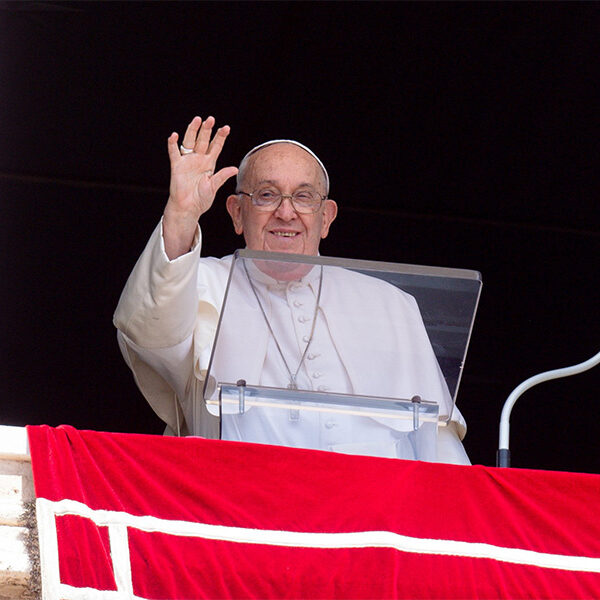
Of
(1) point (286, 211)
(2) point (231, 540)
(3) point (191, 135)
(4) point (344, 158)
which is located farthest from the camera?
(4) point (344, 158)

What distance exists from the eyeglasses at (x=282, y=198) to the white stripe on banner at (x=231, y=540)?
1392 millimetres

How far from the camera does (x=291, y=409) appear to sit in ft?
11.6

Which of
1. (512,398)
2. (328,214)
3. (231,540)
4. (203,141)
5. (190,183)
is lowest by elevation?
(231,540)

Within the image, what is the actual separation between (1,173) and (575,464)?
9.22 ft

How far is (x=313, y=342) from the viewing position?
12.4ft

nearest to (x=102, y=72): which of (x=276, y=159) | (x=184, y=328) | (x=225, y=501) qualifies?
(x=276, y=159)

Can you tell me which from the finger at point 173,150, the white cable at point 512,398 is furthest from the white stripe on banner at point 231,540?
the finger at point 173,150

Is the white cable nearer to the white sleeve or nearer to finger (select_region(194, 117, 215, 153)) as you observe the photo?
the white sleeve

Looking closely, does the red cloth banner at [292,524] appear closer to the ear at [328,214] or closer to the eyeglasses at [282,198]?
the eyeglasses at [282,198]

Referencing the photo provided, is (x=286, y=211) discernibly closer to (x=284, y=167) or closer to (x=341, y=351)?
(x=284, y=167)

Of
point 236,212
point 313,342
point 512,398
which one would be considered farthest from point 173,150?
point 512,398

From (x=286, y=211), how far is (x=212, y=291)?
0.33m

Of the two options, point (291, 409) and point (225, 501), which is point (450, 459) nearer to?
point (291, 409)

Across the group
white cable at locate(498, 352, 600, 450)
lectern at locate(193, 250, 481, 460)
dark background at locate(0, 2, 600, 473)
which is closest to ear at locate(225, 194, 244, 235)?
lectern at locate(193, 250, 481, 460)
